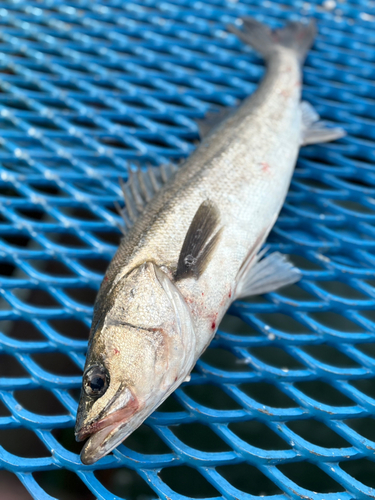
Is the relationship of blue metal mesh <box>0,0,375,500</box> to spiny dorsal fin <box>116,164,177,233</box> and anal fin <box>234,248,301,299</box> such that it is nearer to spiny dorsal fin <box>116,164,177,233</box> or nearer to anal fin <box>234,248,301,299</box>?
anal fin <box>234,248,301,299</box>

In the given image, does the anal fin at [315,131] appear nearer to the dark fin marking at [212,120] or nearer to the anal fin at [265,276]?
the dark fin marking at [212,120]

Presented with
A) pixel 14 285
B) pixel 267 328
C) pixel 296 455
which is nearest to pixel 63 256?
pixel 14 285

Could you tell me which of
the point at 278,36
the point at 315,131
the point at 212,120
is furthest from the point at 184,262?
the point at 278,36

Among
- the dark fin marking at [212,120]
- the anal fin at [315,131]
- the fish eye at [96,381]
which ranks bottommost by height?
the fish eye at [96,381]

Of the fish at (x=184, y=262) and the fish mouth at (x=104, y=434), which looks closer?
the fish mouth at (x=104, y=434)

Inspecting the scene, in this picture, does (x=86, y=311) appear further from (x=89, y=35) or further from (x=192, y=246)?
(x=89, y=35)

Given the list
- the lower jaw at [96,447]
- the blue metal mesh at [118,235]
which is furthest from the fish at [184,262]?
the blue metal mesh at [118,235]
